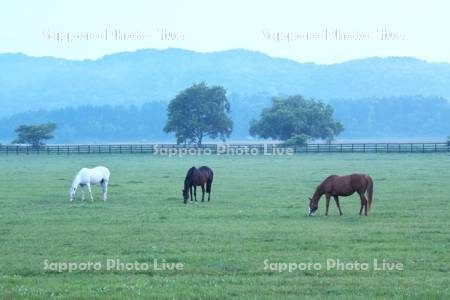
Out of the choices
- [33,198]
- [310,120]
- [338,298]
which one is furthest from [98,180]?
[310,120]

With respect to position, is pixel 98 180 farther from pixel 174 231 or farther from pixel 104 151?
pixel 104 151

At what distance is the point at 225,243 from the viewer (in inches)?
640

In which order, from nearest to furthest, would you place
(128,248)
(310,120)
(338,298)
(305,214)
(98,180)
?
(338,298)
(128,248)
(305,214)
(98,180)
(310,120)

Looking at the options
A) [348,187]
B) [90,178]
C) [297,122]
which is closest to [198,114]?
[297,122]

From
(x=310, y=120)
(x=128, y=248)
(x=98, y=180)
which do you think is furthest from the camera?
(x=310, y=120)

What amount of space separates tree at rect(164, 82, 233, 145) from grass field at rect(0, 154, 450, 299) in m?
66.1

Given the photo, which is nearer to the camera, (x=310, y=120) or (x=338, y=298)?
(x=338, y=298)

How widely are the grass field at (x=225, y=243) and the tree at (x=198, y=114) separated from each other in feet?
217

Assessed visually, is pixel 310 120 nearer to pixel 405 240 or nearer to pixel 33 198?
pixel 33 198

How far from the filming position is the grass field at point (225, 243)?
475 inches

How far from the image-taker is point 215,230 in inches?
716

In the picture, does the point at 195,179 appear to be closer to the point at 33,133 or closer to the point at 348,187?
the point at 348,187

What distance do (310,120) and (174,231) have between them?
77.0 meters

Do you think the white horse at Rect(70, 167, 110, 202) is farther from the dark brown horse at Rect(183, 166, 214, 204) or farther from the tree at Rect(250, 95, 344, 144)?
the tree at Rect(250, 95, 344, 144)
